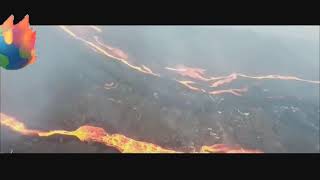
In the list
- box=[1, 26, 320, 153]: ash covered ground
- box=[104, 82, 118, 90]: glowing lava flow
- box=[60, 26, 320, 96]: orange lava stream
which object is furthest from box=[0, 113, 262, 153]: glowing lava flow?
box=[60, 26, 320, 96]: orange lava stream

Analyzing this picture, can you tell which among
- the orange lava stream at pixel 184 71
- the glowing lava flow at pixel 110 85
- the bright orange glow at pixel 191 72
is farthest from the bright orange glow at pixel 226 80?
the glowing lava flow at pixel 110 85

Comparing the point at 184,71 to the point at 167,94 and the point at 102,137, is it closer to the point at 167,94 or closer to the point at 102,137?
the point at 167,94

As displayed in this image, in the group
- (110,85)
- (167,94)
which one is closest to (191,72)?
(167,94)

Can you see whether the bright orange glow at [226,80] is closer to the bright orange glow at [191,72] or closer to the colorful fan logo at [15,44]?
the bright orange glow at [191,72]

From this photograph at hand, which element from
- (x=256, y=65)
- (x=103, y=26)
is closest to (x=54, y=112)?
(x=103, y=26)

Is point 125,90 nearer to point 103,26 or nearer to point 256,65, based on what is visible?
point 103,26
